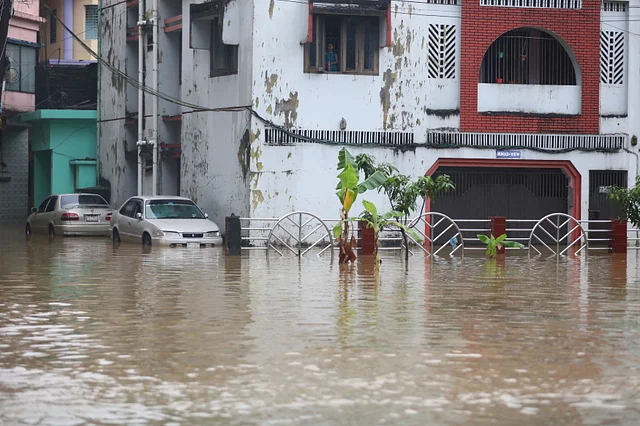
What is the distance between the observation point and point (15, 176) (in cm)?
5234

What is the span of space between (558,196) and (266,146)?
9.15 metres

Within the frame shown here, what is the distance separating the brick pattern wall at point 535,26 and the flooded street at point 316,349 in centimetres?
1351

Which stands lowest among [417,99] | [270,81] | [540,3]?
[417,99]

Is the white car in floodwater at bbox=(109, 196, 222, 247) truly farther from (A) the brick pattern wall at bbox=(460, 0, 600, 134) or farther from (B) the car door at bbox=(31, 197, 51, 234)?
(A) the brick pattern wall at bbox=(460, 0, 600, 134)

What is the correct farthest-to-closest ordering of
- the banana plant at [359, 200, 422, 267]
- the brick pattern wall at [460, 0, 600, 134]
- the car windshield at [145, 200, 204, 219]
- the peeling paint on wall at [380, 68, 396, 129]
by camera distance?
the brick pattern wall at [460, 0, 600, 134], the peeling paint on wall at [380, 68, 396, 129], the car windshield at [145, 200, 204, 219], the banana plant at [359, 200, 422, 267]

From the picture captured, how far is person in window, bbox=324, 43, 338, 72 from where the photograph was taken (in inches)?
1305

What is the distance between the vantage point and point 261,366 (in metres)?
10.2

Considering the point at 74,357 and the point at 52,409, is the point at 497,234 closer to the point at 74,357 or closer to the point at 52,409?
the point at 74,357

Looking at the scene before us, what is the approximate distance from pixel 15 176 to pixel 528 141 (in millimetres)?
26508

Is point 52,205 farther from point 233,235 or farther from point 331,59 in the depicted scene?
point 233,235

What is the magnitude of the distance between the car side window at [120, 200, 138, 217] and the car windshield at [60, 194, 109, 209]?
398 cm

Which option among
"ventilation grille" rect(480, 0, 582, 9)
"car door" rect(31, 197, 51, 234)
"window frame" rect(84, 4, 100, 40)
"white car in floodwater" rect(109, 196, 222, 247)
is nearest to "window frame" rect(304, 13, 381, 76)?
"ventilation grille" rect(480, 0, 582, 9)

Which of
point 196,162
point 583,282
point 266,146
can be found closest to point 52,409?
point 583,282

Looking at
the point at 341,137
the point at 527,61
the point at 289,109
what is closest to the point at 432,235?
the point at 341,137
